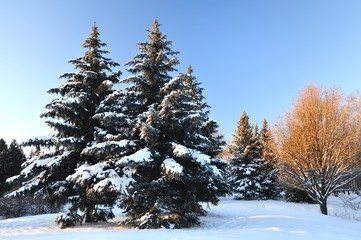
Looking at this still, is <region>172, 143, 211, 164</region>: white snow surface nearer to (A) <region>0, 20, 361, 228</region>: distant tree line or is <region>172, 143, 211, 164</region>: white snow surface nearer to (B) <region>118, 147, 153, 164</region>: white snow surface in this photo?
(A) <region>0, 20, 361, 228</region>: distant tree line

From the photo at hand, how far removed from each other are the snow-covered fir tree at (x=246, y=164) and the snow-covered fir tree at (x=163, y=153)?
1540 centimetres

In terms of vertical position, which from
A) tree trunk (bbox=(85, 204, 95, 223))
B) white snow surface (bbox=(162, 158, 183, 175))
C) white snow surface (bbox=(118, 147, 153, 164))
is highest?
white snow surface (bbox=(118, 147, 153, 164))

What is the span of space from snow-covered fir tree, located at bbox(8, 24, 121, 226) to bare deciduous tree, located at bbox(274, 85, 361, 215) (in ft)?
33.8

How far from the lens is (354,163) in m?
14.6

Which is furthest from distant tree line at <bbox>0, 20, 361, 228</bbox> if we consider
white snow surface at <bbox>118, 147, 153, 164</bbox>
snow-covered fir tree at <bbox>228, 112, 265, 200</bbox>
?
snow-covered fir tree at <bbox>228, 112, 265, 200</bbox>

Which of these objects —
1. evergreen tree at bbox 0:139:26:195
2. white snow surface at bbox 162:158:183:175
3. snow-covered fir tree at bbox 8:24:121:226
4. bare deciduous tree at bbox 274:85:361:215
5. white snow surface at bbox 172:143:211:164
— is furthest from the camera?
evergreen tree at bbox 0:139:26:195

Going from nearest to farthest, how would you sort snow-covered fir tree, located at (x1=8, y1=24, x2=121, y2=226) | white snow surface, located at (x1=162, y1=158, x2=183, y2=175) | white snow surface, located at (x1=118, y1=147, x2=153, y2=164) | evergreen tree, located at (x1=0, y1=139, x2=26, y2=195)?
white snow surface, located at (x1=162, y1=158, x2=183, y2=175) < white snow surface, located at (x1=118, y1=147, x2=153, y2=164) < snow-covered fir tree, located at (x1=8, y1=24, x2=121, y2=226) < evergreen tree, located at (x1=0, y1=139, x2=26, y2=195)

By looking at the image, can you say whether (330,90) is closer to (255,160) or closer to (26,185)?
(255,160)

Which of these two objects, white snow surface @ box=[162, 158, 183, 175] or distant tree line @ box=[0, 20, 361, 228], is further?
distant tree line @ box=[0, 20, 361, 228]

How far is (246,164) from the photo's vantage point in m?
28.1

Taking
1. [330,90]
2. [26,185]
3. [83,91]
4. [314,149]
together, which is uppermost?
[330,90]

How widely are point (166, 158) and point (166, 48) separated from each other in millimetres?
5409

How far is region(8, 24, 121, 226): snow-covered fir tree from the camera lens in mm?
10820

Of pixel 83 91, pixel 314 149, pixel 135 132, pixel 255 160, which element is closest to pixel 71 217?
pixel 135 132
